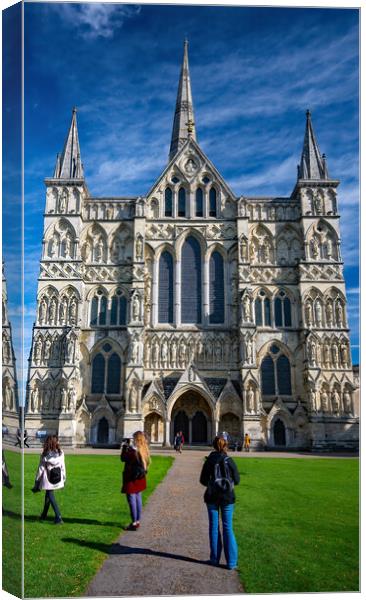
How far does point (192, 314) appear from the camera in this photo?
35531 mm

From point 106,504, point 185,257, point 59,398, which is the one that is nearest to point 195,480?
point 106,504

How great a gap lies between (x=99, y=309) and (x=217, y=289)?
8.45 meters

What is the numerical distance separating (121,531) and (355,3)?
10332mm

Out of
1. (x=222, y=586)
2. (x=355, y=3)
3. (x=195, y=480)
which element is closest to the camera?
(x=222, y=586)

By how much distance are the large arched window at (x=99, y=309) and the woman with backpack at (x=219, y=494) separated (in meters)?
28.6

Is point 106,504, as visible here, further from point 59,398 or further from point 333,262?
point 333,262

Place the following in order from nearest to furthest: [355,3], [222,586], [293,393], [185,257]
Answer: [222,586] < [355,3] < [293,393] < [185,257]

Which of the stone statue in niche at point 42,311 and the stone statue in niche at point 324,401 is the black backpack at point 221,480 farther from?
the stone statue in niche at point 42,311

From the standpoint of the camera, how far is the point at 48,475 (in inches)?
377

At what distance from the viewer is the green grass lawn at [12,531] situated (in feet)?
23.1

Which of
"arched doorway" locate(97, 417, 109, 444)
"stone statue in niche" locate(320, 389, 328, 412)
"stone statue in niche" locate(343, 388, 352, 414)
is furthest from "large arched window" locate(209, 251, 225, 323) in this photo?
"arched doorway" locate(97, 417, 109, 444)

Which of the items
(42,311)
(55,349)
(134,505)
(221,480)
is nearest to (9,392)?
(134,505)

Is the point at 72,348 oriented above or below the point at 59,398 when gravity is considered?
above

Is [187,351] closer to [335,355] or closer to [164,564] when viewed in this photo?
[335,355]
